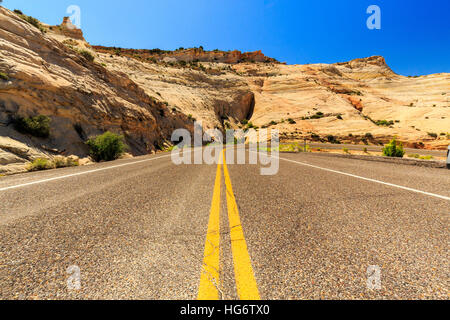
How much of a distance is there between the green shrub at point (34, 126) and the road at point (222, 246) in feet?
25.9

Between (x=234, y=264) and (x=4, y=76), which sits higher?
(x=4, y=76)

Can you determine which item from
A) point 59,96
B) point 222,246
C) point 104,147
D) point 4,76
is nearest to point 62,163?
point 104,147

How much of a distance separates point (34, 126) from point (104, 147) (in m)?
3.16

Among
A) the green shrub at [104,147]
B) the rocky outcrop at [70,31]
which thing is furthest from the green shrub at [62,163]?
the rocky outcrop at [70,31]

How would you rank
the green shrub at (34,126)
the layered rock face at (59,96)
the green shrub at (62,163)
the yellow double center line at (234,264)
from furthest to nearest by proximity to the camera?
the layered rock face at (59,96), the green shrub at (34,126), the green shrub at (62,163), the yellow double center line at (234,264)

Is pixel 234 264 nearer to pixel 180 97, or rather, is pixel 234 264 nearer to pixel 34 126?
pixel 34 126

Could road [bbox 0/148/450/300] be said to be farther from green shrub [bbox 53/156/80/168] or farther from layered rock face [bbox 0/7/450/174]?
layered rock face [bbox 0/7/450/174]

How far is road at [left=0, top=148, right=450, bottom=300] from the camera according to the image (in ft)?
4.41

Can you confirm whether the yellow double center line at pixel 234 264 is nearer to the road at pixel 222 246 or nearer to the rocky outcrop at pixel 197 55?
the road at pixel 222 246

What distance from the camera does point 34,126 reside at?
925 cm

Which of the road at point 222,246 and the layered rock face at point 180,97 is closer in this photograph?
the road at point 222,246

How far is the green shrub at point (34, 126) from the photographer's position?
8.92m

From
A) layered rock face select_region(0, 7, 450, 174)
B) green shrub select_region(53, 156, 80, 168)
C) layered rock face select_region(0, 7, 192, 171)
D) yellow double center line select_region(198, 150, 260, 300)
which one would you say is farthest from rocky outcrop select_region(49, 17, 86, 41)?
yellow double center line select_region(198, 150, 260, 300)
